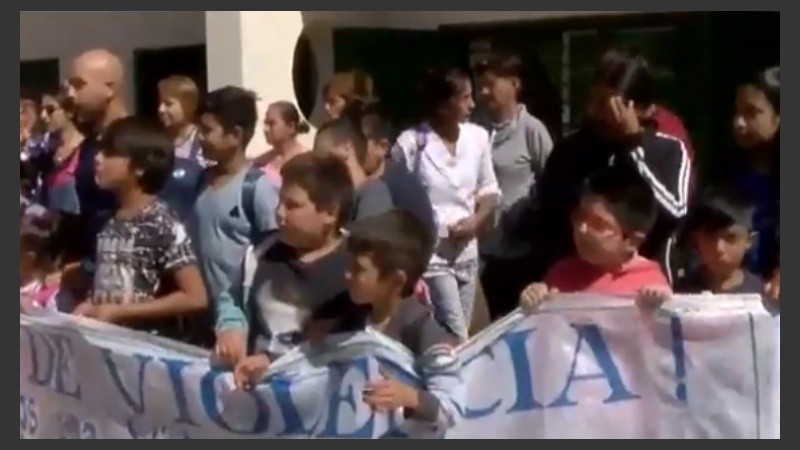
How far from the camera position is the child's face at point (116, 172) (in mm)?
4430

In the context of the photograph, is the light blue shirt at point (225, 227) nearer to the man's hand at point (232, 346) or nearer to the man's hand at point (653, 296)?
the man's hand at point (232, 346)

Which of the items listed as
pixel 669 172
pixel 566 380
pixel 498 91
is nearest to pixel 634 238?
pixel 566 380

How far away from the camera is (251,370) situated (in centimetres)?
405

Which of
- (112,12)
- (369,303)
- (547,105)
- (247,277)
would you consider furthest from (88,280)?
(112,12)

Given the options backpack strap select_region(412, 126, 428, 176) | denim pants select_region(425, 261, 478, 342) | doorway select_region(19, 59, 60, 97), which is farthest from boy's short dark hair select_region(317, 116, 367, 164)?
doorway select_region(19, 59, 60, 97)

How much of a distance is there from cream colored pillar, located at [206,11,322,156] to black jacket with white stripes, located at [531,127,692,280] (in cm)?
308

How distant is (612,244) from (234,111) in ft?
4.53

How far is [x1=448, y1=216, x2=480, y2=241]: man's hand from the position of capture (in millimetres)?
5074

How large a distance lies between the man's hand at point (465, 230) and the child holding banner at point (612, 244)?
1.06 m

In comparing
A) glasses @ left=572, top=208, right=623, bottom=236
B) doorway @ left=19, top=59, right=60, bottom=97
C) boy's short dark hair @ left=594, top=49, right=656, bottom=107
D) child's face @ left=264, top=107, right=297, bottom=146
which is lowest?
glasses @ left=572, top=208, right=623, bottom=236

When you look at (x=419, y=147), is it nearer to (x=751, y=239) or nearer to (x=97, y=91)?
(x=97, y=91)

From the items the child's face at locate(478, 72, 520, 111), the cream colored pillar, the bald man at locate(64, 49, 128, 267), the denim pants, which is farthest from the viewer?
the cream colored pillar

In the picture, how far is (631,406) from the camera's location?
3.96 m

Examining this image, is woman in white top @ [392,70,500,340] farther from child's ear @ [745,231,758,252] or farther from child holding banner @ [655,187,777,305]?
child's ear @ [745,231,758,252]
